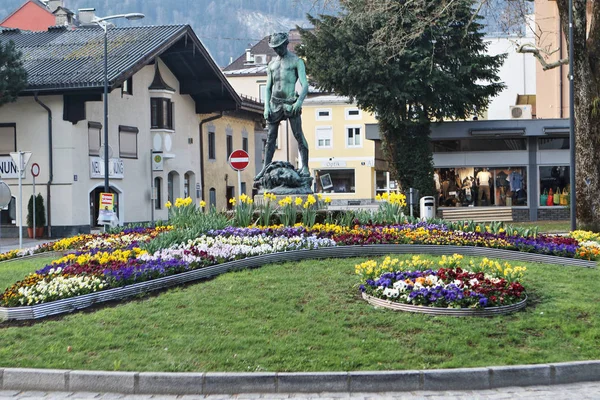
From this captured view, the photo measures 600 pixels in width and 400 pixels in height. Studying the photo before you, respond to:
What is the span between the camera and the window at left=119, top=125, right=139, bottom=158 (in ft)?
132

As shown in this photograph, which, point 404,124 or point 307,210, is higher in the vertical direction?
point 404,124

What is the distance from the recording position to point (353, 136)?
73.3 metres

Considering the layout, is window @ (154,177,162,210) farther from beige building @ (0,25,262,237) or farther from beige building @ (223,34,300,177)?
beige building @ (223,34,300,177)

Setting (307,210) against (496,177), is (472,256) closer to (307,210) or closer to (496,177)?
(307,210)

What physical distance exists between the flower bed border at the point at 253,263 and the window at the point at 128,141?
1063 inches

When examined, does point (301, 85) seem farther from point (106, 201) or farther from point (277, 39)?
point (106, 201)

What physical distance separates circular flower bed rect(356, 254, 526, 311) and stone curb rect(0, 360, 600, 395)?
1.84 meters

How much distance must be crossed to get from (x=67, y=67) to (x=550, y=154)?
22.1 metres

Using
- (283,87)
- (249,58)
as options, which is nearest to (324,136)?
(249,58)

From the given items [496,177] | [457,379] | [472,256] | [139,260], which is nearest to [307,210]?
[472,256]

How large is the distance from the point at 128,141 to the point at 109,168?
264 centimetres

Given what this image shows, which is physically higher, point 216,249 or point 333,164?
point 333,164

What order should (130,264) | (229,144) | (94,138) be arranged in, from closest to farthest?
(130,264) < (94,138) < (229,144)

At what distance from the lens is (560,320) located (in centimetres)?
999
